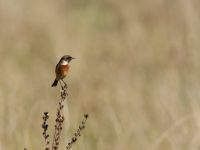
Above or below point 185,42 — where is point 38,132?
below

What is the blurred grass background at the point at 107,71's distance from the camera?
944cm

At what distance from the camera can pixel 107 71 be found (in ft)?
41.8

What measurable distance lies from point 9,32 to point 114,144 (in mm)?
4968

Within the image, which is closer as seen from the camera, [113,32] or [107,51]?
[107,51]

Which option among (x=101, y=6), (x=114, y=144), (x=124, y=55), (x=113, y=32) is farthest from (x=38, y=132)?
(x=101, y=6)

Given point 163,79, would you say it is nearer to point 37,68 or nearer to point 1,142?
point 37,68

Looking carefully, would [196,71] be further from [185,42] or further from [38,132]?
[38,132]

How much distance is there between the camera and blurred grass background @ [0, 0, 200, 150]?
944 cm

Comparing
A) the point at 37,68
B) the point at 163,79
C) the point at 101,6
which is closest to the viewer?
the point at 163,79

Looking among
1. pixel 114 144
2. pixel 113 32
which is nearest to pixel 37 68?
pixel 113 32

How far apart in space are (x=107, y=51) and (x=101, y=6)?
249cm

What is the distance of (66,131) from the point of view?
28.6 feet

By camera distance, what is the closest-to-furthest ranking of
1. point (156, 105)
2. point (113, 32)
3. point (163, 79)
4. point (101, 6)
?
point (156, 105), point (163, 79), point (113, 32), point (101, 6)

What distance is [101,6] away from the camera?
16641 millimetres
